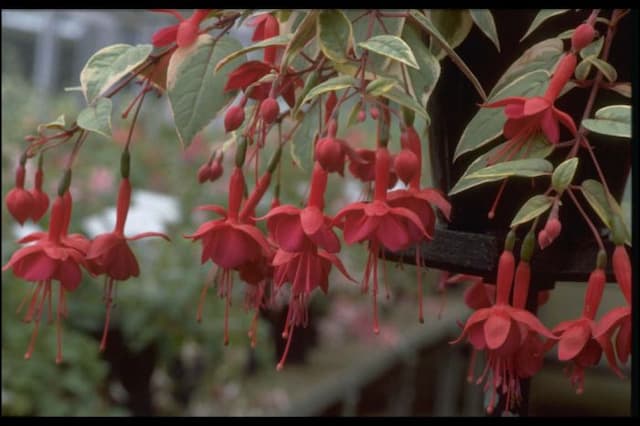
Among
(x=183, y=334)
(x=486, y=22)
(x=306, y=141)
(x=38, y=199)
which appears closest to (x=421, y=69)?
(x=486, y=22)

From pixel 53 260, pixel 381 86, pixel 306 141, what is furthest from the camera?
pixel 306 141

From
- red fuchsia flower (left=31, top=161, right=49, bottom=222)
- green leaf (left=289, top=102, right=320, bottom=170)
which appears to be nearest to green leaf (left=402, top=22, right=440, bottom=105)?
green leaf (left=289, top=102, right=320, bottom=170)

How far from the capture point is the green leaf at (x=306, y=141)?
65 cm

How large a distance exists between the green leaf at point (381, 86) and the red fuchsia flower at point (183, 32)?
13 cm

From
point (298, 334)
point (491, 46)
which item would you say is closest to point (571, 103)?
point (491, 46)

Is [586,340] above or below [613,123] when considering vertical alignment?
below

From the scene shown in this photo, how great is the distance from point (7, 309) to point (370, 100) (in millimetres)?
1281

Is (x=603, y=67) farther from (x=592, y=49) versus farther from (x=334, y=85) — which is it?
(x=334, y=85)

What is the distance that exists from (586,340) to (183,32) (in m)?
0.28

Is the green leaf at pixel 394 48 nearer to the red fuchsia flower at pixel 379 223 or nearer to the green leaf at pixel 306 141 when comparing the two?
the red fuchsia flower at pixel 379 223

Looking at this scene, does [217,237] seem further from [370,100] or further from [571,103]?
[571,103]

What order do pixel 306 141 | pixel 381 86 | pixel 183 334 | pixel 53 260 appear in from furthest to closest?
pixel 183 334, pixel 306 141, pixel 53 260, pixel 381 86

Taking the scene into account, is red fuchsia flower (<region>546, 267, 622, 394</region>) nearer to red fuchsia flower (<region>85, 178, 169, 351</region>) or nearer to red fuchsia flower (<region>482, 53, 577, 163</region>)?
red fuchsia flower (<region>482, 53, 577, 163</region>)

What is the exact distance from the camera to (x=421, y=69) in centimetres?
52
